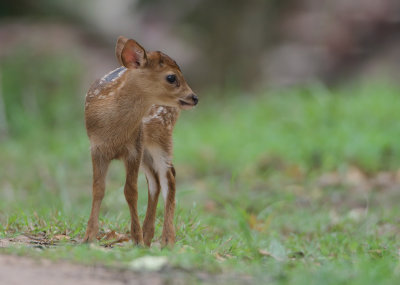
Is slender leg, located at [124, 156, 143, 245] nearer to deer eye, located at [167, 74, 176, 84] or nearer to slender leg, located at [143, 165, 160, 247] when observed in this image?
slender leg, located at [143, 165, 160, 247]

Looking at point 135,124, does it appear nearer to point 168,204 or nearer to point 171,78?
point 171,78

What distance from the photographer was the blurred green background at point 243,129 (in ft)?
16.3

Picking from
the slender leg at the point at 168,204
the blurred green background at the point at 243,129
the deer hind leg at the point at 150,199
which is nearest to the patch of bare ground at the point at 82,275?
the blurred green background at the point at 243,129

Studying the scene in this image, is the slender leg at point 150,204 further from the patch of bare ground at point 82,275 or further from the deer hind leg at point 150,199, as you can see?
the patch of bare ground at point 82,275

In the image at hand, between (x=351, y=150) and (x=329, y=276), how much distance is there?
505 cm

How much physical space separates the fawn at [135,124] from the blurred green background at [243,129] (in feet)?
1.15

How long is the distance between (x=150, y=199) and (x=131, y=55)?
0.98 m

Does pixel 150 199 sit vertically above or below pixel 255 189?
above

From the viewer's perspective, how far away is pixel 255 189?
7.64 metres

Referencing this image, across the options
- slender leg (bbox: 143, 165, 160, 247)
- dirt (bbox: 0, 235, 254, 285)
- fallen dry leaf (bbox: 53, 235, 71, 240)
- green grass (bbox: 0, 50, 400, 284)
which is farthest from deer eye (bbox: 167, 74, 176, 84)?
dirt (bbox: 0, 235, 254, 285)

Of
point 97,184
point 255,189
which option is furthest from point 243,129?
point 97,184

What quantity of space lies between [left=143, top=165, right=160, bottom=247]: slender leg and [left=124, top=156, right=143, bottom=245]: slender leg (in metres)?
0.16

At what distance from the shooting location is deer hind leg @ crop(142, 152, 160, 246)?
4764 mm

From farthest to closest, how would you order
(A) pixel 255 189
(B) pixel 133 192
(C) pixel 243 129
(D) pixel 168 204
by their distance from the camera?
(C) pixel 243 129 < (A) pixel 255 189 < (D) pixel 168 204 < (B) pixel 133 192
